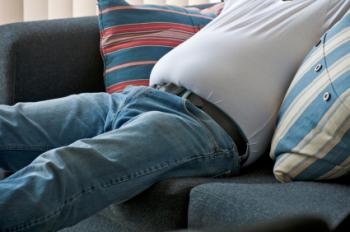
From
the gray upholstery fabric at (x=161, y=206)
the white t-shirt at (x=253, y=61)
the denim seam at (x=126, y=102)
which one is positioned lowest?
the gray upholstery fabric at (x=161, y=206)

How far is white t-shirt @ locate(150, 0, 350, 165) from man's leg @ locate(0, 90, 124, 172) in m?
0.18

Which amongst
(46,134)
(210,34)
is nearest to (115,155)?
(46,134)

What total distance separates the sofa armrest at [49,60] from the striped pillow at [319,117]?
707 mm

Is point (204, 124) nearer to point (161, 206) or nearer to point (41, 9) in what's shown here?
point (161, 206)

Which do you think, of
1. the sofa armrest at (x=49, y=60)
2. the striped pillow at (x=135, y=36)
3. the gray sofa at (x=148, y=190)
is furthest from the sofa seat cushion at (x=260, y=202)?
the sofa armrest at (x=49, y=60)

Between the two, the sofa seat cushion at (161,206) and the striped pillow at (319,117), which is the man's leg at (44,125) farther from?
the striped pillow at (319,117)

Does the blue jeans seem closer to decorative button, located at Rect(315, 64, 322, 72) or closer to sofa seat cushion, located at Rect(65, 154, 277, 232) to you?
sofa seat cushion, located at Rect(65, 154, 277, 232)

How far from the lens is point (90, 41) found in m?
1.81

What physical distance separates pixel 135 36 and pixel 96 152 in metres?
0.69

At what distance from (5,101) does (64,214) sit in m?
0.68

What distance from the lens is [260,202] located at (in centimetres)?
106

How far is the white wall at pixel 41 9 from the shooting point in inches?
87.7

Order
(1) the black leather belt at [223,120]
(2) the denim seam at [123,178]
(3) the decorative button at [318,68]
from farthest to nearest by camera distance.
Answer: (1) the black leather belt at [223,120] → (3) the decorative button at [318,68] → (2) the denim seam at [123,178]

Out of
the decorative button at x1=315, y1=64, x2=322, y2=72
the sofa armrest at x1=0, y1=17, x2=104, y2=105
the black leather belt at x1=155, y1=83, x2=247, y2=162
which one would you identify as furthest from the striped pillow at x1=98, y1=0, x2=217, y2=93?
the decorative button at x1=315, y1=64, x2=322, y2=72
